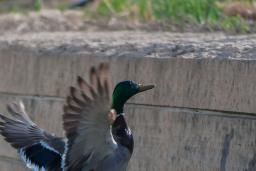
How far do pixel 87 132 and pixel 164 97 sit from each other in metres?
1.09

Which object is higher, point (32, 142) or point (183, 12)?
point (183, 12)

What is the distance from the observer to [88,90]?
616cm

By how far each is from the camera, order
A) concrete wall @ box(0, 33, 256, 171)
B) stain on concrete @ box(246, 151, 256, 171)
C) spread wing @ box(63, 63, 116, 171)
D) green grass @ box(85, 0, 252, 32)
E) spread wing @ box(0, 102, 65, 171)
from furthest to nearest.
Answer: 1. green grass @ box(85, 0, 252, 32)
2. spread wing @ box(0, 102, 65, 171)
3. concrete wall @ box(0, 33, 256, 171)
4. stain on concrete @ box(246, 151, 256, 171)
5. spread wing @ box(63, 63, 116, 171)

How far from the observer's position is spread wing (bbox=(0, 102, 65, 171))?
280 inches

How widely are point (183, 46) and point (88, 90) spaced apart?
1793 mm

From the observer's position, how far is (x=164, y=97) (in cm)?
736

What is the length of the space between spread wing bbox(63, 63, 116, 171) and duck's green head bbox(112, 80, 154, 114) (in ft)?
0.91

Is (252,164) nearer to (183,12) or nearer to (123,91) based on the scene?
(123,91)

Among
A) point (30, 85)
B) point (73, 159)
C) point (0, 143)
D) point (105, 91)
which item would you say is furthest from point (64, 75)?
point (105, 91)

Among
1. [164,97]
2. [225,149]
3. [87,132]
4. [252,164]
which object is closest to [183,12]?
[164,97]

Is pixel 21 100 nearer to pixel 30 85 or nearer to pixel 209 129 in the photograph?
pixel 30 85

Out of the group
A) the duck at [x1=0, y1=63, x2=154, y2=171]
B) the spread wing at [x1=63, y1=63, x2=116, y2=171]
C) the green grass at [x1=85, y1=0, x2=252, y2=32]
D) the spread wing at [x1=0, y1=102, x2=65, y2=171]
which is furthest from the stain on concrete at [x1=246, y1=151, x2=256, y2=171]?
the green grass at [x1=85, y1=0, x2=252, y2=32]

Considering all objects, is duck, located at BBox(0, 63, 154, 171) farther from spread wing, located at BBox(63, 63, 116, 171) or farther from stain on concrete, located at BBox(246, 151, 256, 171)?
stain on concrete, located at BBox(246, 151, 256, 171)

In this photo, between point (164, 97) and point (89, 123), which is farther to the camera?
point (164, 97)
